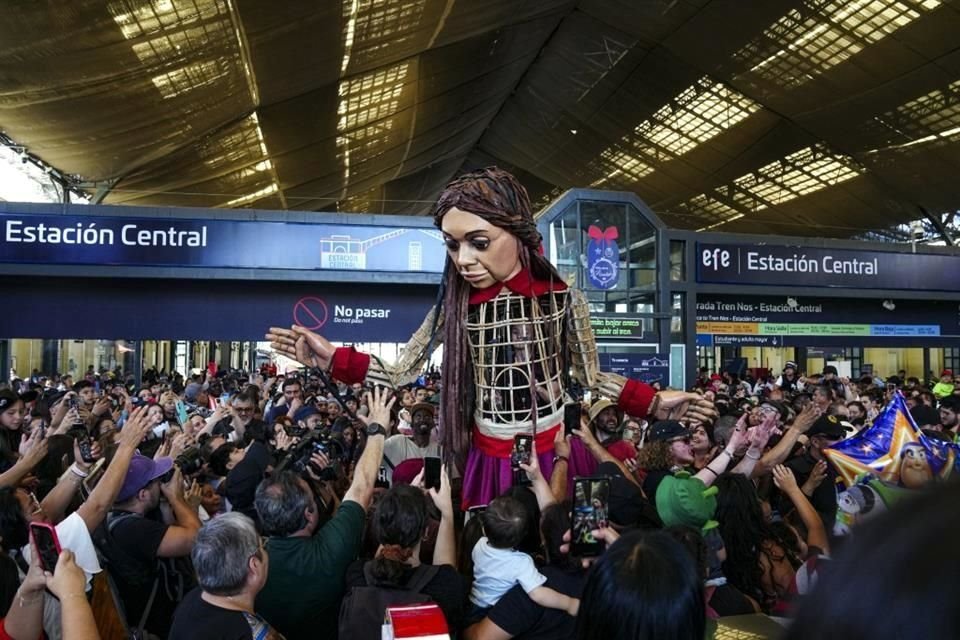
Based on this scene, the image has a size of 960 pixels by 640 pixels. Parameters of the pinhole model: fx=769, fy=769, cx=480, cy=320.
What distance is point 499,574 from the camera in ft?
8.60

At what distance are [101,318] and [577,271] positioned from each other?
7.56 metres

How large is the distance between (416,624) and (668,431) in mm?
2698

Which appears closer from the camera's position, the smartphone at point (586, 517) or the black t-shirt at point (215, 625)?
the black t-shirt at point (215, 625)

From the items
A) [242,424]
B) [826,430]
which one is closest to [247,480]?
[242,424]

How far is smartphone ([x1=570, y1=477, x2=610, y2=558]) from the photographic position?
2.46m

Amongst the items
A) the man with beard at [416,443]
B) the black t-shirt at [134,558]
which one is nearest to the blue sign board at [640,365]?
the man with beard at [416,443]

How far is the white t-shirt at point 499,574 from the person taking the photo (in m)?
2.58

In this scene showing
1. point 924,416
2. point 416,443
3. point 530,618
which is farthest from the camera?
point 924,416

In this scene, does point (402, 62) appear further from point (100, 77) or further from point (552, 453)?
point (552, 453)

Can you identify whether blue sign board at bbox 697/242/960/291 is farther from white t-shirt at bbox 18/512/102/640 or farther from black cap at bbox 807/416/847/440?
white t-shirt at bbox 18/512/102/640

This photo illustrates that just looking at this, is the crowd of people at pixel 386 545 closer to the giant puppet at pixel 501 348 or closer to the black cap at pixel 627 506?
the black cap at pixel 627 506

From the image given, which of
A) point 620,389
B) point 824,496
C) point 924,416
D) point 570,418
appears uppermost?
Result: point 620,389

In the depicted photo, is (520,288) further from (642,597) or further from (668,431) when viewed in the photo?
(642,597)

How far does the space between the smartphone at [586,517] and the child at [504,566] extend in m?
0.18
